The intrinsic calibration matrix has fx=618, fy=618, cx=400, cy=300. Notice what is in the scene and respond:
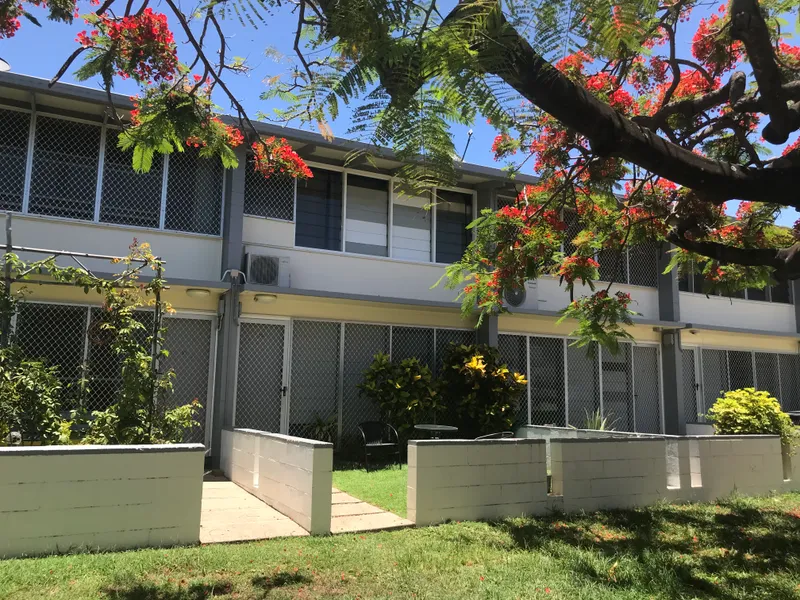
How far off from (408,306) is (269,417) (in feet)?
11.2

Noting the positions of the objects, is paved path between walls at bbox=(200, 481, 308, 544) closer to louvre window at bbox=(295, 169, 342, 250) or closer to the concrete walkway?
the concrete walkway

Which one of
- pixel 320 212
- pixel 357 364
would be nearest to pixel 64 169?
pixel 320 212

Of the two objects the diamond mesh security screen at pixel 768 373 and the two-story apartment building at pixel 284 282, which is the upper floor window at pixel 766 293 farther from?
the diamond mesh security screen at pixel 768 373

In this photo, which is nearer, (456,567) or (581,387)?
(456,567)

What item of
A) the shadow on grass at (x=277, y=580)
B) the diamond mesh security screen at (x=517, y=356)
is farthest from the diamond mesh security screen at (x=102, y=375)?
the diamond mesh security screen at (x=517, y=356)

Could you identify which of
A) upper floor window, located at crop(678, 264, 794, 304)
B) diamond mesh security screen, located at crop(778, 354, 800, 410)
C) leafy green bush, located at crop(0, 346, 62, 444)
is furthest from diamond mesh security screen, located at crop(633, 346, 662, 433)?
leafy green bush, located at crop(0, 346, 62, 444)

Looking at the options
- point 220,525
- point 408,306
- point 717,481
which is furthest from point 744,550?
point 408,306

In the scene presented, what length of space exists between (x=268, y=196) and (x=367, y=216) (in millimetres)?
2049

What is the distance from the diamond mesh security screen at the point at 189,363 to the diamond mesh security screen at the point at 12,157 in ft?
9.83

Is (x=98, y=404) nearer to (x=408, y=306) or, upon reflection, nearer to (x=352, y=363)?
(x=352, y=363)

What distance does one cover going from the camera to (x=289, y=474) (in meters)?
6.73

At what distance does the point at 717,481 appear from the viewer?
8.41 m

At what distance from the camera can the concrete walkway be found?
600cm

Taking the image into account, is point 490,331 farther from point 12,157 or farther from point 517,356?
point 12,157
